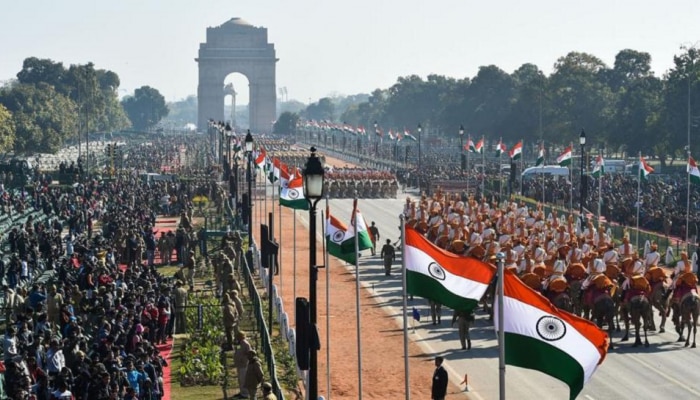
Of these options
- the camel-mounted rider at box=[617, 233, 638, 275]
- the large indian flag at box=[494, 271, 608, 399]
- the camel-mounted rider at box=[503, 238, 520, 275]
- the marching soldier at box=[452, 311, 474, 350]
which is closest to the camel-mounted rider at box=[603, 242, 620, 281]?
the camel-mounted rider at box=[617, 233, 638, 275]

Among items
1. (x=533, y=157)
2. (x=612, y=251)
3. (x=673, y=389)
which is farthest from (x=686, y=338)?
(x=533, y=157)

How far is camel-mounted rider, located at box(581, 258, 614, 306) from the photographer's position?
31250 millimetres

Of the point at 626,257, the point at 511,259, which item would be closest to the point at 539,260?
the point at 511,259

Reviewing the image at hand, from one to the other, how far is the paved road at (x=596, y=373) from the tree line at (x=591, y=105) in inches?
2194

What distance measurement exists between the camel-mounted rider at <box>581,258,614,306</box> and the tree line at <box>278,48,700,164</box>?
56399mm

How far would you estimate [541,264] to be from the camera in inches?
1291

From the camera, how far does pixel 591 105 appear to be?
12156 cm

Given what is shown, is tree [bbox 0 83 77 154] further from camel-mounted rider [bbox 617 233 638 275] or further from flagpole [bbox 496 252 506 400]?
flagpole [bbox 496 252 506 400]

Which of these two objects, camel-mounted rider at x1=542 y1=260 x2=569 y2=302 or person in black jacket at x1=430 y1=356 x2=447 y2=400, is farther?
camel-mounted rider at x1=542 y1=260 x2=569 y2=302

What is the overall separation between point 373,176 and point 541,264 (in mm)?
56769

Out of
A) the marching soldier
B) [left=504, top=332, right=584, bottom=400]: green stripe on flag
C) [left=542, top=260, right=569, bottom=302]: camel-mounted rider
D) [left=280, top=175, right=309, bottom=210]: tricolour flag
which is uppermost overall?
[left=280, top=175, right=309, bottom=210]: tricolour flag

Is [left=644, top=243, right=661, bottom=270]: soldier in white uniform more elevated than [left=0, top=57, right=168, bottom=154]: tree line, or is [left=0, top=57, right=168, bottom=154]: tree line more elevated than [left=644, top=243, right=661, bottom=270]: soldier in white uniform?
[left=0, top=57, right=168, bottom=154]: tree line

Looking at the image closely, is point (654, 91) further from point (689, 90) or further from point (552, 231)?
point (552, 231)

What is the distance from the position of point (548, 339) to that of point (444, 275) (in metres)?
3.94
